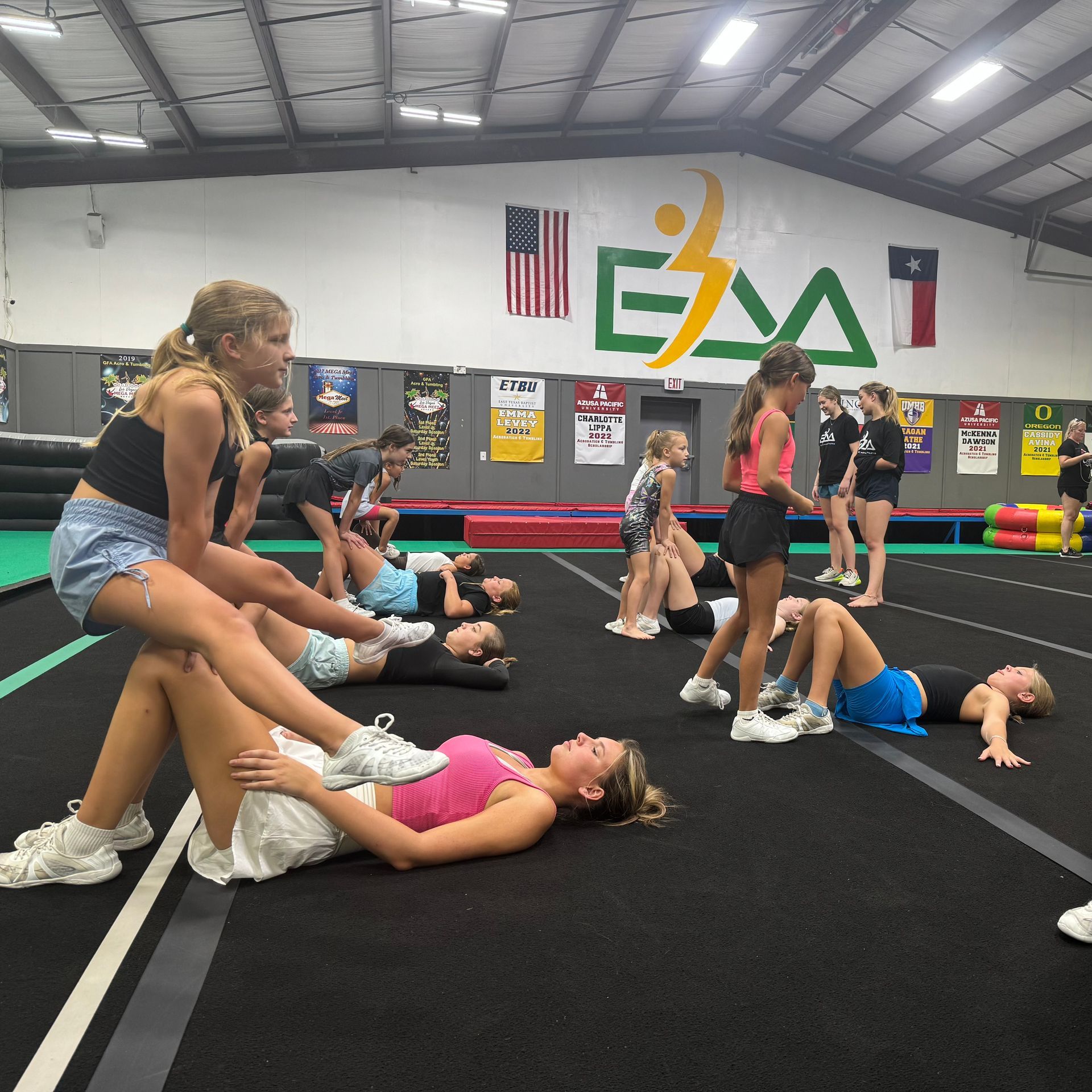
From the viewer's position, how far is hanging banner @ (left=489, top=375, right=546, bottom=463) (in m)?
11.9

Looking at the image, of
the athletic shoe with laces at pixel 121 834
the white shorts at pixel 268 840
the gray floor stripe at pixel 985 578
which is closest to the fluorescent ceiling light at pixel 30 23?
the athletic shoe with laces at pixel 121 834

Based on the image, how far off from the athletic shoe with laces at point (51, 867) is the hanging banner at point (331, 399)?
1017 cm

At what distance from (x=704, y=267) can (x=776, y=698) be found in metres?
10.8

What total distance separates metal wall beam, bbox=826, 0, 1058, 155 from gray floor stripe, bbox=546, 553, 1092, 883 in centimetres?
917

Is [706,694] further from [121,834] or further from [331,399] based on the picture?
[331,399]

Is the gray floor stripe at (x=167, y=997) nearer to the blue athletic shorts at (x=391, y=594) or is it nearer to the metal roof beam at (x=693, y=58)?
the blue athletic shorts at (x=391, y=594)

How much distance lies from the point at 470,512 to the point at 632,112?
6.69 meters

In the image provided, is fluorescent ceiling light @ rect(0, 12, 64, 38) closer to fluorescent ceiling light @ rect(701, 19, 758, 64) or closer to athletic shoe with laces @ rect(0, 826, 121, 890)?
fluorescent ceiling light @ rect(701, 19, 758, 64)

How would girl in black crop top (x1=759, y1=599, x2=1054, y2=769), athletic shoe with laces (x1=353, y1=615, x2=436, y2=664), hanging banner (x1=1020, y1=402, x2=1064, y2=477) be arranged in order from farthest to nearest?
1. hanging banner (x1=1020, y1=402, x2=1064, y2=477)
2. girl in black crop top (x1=759, y1=599, x2=1054, y2=769)
3. athletic shoe with laces (x1=353, y1=615, x2=436, y2=664)

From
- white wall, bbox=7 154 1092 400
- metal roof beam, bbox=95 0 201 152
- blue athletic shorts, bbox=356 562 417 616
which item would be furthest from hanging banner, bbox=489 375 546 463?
blue athletic shorts, bbox=356 562 417 616

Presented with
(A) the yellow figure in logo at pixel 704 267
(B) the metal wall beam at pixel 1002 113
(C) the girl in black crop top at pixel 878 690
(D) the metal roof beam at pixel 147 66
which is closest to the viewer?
(C) the girl in black crop top at pixel 878 690

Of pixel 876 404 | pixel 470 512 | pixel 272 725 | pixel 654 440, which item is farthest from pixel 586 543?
pixel 272 725

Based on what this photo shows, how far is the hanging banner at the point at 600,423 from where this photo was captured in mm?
12188

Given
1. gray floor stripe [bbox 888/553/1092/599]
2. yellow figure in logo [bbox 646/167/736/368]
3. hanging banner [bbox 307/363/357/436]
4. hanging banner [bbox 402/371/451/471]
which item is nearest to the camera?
gray floor stripe [bbox 888/553/1092/599]
